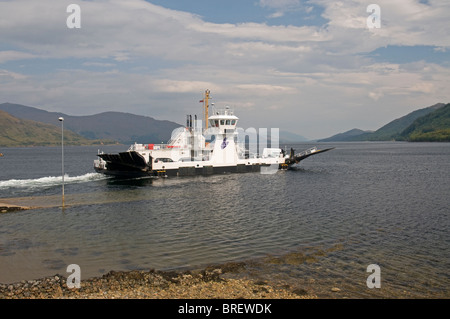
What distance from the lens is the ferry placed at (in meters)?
51.1

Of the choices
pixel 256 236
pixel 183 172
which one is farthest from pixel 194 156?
pixel 256 236

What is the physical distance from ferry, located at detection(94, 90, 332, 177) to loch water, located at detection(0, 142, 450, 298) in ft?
43.1

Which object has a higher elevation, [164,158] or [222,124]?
[222,124]

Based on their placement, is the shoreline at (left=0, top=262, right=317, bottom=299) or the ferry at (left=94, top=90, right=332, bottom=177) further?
→ the ferry at (left=94, top=90, right=332, bottom=177)

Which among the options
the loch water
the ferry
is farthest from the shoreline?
the ferry

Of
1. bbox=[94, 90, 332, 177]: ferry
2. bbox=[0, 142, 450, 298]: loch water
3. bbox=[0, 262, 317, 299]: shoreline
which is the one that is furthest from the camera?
bbox=[94, 90, 332, 177]: ferry

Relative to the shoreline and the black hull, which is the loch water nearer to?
the shoreline

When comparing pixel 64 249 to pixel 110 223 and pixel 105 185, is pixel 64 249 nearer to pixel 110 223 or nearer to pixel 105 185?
pixel 110 223

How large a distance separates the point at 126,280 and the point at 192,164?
4087 cm

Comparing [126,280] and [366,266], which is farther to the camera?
[366,266]

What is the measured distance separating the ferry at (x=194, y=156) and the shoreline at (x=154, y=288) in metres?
36.3

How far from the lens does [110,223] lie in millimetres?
24047

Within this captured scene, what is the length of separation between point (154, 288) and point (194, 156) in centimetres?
4446
